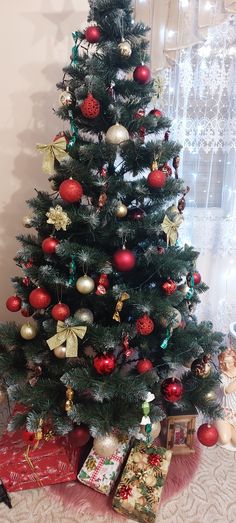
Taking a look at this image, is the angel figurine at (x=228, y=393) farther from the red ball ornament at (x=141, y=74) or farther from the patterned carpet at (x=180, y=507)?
the red ball ornament at (x=141, y=74)

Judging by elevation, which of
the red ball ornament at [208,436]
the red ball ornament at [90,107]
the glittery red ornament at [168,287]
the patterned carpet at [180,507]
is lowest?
the patterned carpet at [180,507]

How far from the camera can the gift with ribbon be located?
101 cm

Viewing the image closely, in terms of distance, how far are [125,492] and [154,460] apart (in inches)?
5.3

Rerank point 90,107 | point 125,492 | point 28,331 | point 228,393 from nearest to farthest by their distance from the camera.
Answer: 1. point 90,107
2. point 125,492
3. point 28,331
4. point 228,393

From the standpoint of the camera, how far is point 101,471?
1.10m

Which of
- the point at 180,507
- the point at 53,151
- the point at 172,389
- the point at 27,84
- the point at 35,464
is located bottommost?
the point at 180,507

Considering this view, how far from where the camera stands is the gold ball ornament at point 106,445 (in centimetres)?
104

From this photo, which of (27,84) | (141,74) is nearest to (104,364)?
(141,74)

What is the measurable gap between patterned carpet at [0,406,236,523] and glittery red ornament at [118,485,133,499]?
0.24 feet

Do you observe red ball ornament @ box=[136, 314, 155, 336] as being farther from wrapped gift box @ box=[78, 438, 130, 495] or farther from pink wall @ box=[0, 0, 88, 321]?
pink wall @ box=[0, 0, 88, 321]

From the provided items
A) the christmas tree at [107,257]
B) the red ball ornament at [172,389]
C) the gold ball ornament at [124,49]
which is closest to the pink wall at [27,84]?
the christmas tree at [107,257]

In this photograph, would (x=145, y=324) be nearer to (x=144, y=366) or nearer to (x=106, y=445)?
(x=144, y=366)

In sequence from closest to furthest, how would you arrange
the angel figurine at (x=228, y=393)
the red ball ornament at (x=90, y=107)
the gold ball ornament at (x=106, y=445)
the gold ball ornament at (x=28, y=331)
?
the red ball ornament at (x=90, y=107) → the gold ball ornament at (x=106, y=445) → the gold ball ornament at (x=28, y=331) → the angel figurine at (x=228, y=393)

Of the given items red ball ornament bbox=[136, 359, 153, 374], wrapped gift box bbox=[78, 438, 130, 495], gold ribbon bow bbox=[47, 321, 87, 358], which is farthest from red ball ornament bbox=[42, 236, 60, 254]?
wrapped gift box bbox=[78, 438, 130, 495]
